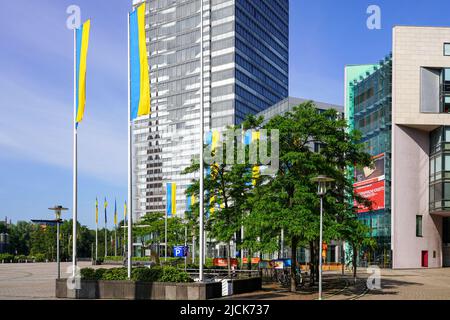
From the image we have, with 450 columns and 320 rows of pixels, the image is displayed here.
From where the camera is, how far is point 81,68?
29.5m

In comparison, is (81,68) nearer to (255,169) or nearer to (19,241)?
(255,169)

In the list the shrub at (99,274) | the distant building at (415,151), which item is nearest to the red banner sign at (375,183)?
the distant building at (415,151)

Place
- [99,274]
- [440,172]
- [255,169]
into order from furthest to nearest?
1. [440,172]
2. [255,169]
3. [99,274]

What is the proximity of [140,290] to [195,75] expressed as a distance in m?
112

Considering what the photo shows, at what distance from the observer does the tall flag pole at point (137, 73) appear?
28.2 m

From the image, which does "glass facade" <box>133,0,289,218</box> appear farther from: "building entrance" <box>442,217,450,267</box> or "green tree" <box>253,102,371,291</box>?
"green tree" <box>253,102,371,291</box>

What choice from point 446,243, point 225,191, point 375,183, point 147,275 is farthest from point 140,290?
point 446,243

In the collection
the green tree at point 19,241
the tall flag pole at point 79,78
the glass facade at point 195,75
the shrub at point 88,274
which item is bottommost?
the green tree at point 19,241

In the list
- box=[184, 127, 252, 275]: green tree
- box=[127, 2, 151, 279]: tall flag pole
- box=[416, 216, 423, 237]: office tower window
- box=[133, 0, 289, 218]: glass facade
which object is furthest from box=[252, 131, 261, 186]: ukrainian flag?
box=[133, 0, 289, 218]: glass facade

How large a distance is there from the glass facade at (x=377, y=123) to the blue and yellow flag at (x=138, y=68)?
3946cm

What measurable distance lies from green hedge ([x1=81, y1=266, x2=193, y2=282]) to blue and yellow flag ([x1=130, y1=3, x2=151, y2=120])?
25.9 feet

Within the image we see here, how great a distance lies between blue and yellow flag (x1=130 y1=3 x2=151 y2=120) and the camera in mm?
28203

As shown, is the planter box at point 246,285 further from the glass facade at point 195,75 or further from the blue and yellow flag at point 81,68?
the glass facade at point 195,75
